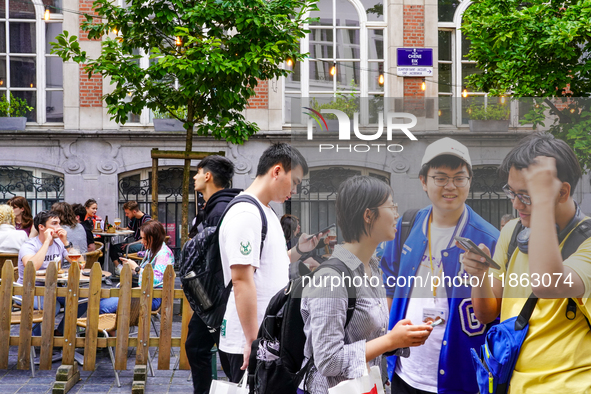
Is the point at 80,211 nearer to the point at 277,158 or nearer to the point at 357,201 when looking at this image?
the point at 277,158

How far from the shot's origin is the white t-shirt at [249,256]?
291 cm

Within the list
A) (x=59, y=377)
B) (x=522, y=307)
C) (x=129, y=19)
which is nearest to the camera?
(x=522, y=307)

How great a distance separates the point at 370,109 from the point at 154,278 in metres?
4.32

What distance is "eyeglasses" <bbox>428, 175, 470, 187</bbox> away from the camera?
92.0 inches

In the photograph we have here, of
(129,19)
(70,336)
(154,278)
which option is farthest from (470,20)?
(70,336)

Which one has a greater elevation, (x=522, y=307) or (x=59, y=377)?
(x=522, y=307)

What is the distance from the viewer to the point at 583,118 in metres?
2.27

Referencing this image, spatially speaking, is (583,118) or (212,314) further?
(212,314)

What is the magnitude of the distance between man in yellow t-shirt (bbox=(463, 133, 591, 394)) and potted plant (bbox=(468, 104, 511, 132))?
4.8 inches

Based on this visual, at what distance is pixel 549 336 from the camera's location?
2299 millimetres

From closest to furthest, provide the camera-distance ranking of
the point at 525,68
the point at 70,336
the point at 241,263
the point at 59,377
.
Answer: the point at 241,263 → the point at 59,377 → the point at 70,336 → the point at 525,68

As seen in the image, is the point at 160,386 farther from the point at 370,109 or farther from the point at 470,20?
the point at 470,20

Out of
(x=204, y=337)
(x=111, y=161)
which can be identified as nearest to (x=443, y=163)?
(x=204, y=337)

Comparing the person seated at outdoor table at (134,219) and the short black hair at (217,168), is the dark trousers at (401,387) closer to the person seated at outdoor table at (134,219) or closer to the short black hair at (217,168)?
the short black hair at (217,168)
